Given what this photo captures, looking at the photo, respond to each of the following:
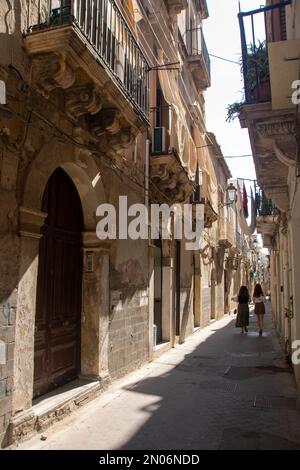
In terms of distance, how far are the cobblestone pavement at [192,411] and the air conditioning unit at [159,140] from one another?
172 inches

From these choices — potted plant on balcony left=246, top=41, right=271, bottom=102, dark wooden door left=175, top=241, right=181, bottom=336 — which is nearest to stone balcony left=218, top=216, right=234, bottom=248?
dark wooden door left=175, top=241, right=181, bottom=336

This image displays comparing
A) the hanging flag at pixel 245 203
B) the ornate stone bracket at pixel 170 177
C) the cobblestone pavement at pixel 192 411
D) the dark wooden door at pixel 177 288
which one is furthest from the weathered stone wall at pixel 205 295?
the cobblestone pavement at pixel 192 411

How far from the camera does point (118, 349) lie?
21.7ft

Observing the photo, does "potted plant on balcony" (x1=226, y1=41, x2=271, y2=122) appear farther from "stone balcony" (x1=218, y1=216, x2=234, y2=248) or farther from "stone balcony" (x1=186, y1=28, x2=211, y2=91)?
"stone balcony" (x1=218, y1=216, x2=234, y2=248)

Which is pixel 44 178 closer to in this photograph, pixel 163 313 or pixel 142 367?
pixel 142 367

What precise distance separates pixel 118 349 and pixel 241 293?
25.7ft

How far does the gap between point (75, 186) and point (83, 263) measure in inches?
42.9

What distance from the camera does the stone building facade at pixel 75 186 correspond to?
397 cm

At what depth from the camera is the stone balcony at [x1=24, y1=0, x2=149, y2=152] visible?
4.08m

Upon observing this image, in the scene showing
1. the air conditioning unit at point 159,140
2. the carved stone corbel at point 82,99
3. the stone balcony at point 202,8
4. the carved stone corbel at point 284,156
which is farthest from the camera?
the stone balcony at point 202,8

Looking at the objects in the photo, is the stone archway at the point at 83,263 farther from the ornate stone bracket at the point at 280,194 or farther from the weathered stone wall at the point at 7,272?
the ornate stone bracket at the point at 280,194

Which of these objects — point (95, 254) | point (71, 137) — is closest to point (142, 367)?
point (95, 254)

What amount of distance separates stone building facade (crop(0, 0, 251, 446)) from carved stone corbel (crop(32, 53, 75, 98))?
1 centimetres

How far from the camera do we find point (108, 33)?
5.24 m
